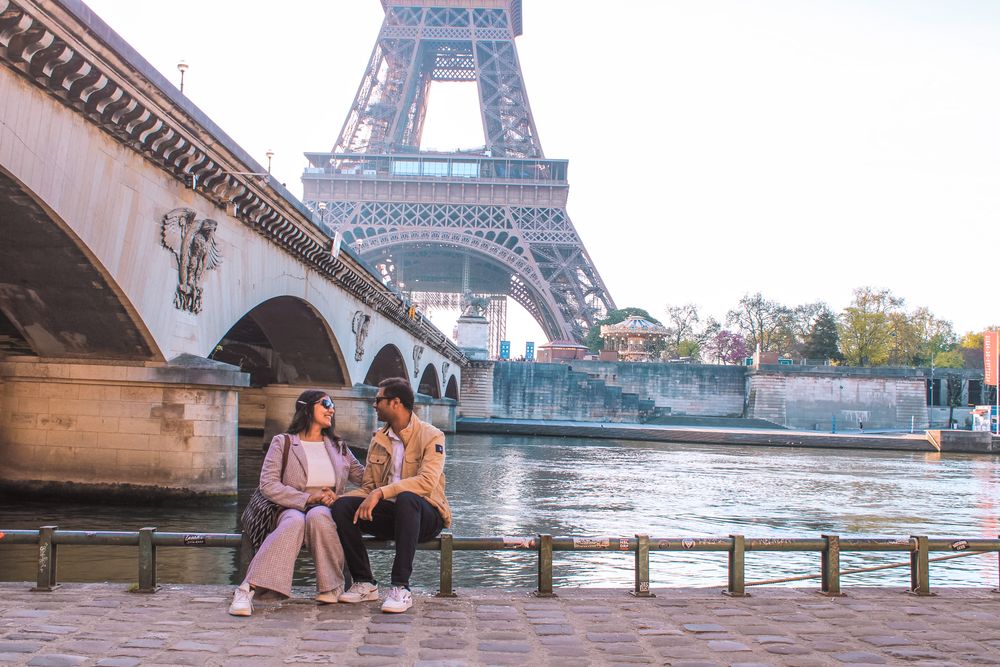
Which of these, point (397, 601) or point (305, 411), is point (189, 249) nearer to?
point (305, 411)

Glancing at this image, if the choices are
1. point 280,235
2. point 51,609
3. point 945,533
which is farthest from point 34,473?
point 945,533

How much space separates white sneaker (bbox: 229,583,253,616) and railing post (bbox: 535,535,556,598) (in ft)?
5.89

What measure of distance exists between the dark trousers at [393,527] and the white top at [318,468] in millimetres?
241

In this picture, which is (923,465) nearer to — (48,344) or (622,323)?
(48,344)

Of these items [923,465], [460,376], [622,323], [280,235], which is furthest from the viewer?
[622,323]

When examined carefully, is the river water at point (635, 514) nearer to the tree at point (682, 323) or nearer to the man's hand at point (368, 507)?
the man's hand at point (368, 507)

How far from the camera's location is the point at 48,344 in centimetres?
1327

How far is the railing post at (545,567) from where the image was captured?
5922 millimetres

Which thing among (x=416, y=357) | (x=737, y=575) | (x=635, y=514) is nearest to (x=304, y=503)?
(x=737, y=575)

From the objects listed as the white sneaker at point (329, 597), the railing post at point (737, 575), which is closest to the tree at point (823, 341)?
the railing post at point (737, 575)

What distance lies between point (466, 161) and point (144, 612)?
2681 inches

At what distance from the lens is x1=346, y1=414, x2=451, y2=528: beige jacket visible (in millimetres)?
5898

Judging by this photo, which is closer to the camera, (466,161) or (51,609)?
(51,609)

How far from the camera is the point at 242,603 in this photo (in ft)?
17.6
